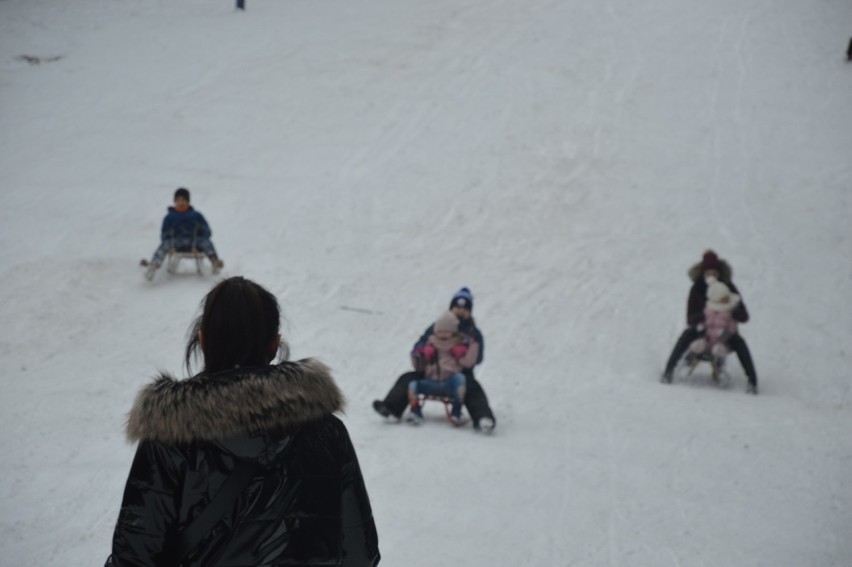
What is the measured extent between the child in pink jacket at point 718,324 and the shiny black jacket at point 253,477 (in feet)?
28.2

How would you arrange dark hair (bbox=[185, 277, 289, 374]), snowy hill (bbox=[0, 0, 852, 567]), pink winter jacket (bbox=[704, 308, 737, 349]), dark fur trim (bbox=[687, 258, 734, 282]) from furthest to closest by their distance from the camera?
dark fur trim (bbox=[687, 258, 734, 282])
pink winter jacket (bbox=[704, 308, 737, 349])
snowy hill (bbox=[0, 0, 852, 567])
dark hair (bbox=[185, 277, 289, 374])

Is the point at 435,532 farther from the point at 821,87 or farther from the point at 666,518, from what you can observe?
the point at 821,87

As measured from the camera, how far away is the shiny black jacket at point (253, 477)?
2.14 meters

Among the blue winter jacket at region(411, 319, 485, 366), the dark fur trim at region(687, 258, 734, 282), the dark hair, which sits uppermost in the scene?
the dark hair

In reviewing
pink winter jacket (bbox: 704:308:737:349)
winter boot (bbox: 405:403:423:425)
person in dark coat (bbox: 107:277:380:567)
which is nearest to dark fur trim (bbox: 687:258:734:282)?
pink winter jacket (bbox: 704:308:737:349)

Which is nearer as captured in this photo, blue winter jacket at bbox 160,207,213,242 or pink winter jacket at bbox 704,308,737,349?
pink winter jacket at bbox 704,308,737,349

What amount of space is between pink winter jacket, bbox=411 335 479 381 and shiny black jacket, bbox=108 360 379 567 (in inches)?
242

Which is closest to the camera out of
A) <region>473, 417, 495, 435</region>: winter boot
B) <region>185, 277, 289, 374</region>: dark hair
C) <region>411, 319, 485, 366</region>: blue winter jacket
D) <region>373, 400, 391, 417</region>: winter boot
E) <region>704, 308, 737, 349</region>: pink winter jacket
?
<region>185, 277, 289, 374</region>: dark hair

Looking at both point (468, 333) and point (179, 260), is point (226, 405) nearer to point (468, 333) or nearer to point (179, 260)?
point (468, 333)

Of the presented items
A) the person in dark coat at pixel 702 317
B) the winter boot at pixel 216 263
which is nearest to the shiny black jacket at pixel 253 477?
the person in dark coat at pixel 702 317

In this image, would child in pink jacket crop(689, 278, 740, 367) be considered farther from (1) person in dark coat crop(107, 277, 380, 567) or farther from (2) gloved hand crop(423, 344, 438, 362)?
(1) person in dark coat crop(107, 277, 380, 567)

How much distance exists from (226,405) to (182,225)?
1013cm

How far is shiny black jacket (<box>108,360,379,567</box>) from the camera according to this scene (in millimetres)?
2137

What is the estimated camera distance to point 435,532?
19.9ft
